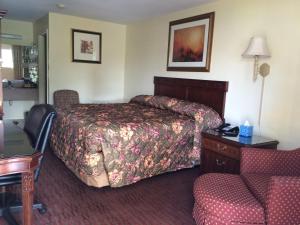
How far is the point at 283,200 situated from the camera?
1.69 m

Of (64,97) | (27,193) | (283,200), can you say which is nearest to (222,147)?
(283,200)

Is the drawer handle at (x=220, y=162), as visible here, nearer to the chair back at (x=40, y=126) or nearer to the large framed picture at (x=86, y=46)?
the chair back at (x=40, y=126)

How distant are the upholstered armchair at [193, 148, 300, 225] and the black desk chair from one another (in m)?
1.23

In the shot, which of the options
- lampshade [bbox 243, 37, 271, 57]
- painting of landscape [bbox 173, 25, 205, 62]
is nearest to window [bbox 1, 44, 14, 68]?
painting of landscape [bbox 173, 25, 205, 62]

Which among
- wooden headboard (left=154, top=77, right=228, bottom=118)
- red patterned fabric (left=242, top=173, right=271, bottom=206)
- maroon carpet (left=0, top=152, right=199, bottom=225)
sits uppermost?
wooden headboard (left=154, top=77, right=228, bottom=118)

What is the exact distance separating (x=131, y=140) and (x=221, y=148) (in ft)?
3.16

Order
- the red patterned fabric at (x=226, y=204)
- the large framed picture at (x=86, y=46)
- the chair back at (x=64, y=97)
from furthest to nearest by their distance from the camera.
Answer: the large framed picture at (x=86, y=46) < the chair back at (x=64, y=97) < the red patterned fabric at (x=226, y=204)

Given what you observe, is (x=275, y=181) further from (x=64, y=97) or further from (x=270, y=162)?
(x=64, y=97)

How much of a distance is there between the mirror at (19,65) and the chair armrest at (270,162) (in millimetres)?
5338

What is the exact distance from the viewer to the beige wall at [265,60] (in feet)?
9.30

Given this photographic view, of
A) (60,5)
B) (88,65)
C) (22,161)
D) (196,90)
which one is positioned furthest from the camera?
(88,65)

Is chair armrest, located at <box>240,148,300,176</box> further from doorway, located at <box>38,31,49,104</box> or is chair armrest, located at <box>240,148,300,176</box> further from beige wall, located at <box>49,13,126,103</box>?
doorway, located at <box>38,31,49,104</box>

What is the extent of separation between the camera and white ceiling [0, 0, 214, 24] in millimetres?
4008

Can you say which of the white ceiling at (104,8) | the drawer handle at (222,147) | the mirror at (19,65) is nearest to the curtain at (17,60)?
the mirror at (19,65)
